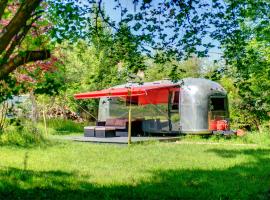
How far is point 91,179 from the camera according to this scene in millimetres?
10500

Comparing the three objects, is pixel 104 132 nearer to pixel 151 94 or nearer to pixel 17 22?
pixel 151 94

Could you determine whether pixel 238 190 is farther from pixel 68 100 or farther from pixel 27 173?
pixel 68 100

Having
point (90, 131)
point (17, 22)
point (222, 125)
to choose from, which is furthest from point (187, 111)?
point (17, 22)

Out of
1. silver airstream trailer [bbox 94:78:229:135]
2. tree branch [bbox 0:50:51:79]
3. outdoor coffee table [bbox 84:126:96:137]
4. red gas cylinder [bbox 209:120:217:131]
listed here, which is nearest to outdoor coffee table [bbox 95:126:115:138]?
outdoor coffee table [bbox 84:126:96:137]

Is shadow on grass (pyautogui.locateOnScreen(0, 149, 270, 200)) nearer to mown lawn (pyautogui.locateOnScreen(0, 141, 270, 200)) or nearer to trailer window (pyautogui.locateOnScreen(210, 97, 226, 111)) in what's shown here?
mown lawn (pyautogui.locateOnScreen(0, 141, 270, 200))

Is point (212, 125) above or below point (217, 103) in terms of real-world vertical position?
below

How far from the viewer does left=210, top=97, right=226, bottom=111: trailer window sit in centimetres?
2327

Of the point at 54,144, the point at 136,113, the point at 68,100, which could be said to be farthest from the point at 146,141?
the point at 68,100

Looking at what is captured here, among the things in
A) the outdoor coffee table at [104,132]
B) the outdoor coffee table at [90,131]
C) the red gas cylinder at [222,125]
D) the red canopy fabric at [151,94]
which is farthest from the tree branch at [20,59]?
the red gas cylinder at [222,125]

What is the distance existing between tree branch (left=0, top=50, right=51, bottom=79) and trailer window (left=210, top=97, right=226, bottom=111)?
1728cm

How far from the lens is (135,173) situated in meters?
11.4

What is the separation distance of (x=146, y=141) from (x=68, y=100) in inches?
553

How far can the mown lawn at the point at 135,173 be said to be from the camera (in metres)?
8.90

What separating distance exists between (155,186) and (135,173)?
1.82 meters
